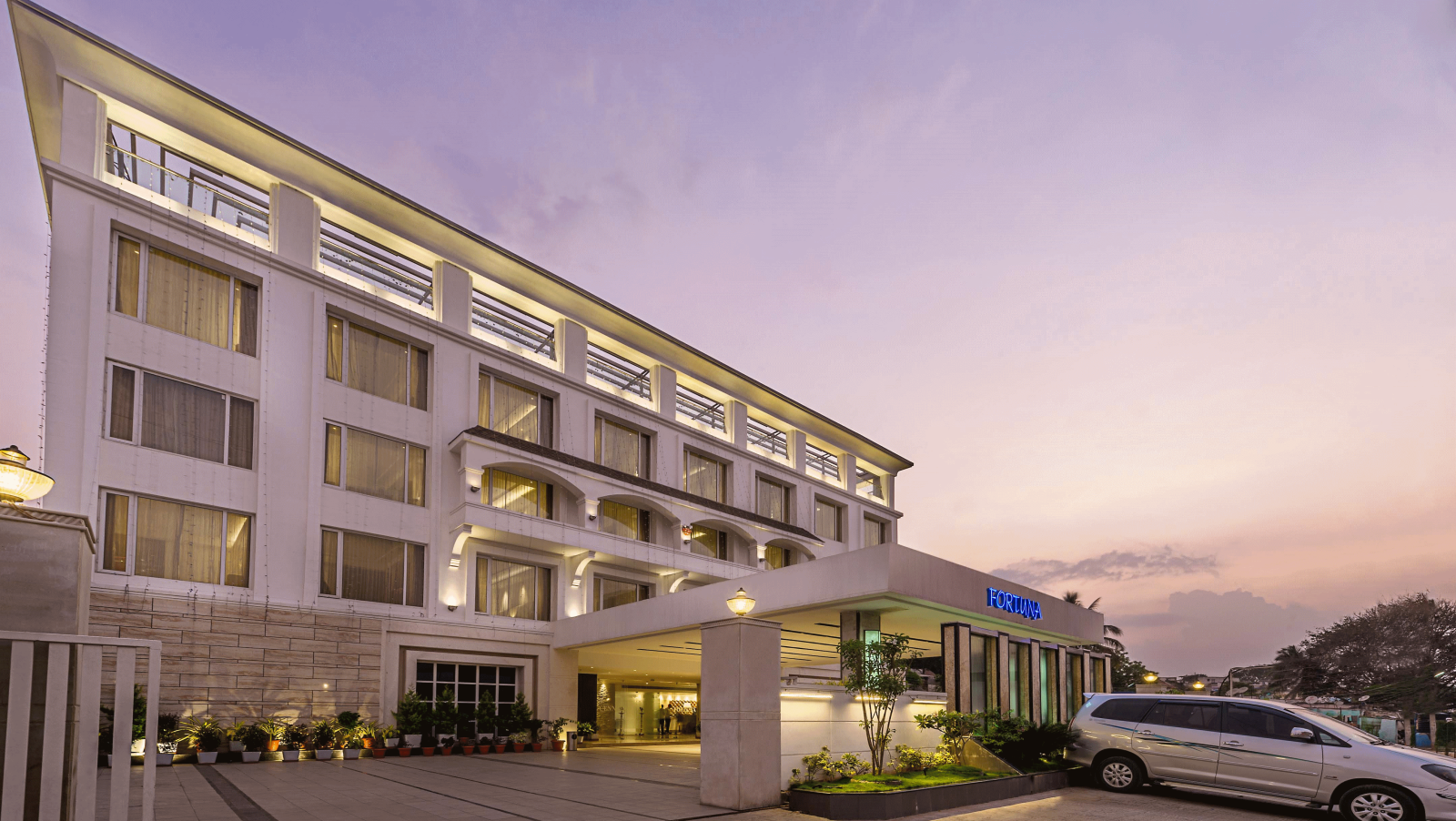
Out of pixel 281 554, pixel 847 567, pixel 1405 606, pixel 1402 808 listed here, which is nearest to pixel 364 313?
pixel 281 554

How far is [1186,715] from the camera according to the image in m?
14.5

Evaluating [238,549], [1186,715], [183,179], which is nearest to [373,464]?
[238,549]

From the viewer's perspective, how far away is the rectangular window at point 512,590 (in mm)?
26703

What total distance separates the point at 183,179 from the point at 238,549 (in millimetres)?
8983

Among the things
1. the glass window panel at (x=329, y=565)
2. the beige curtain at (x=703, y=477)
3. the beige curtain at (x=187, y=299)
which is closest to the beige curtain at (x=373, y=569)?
the glass window panel at (x=329, y=565)

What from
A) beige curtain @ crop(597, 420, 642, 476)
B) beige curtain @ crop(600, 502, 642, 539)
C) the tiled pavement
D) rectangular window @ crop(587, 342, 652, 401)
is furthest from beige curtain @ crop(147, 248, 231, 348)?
beige curtain @ crop(600, 502, 642, 539)

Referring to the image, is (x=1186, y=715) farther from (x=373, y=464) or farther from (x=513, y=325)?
(x=513, y=325)

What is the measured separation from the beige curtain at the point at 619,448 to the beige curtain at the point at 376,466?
7555mm

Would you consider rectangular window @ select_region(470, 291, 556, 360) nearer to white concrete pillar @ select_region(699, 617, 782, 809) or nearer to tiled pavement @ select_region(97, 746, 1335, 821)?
tiled pavement @ select_region(97, 746, 1335, 821)

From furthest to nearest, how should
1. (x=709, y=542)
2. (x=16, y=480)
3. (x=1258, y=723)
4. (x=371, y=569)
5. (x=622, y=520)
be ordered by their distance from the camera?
(x=709, y=542), (x=622, y=520), (x=371, y=569), (x=1258, y=723), (x=16, y=480)

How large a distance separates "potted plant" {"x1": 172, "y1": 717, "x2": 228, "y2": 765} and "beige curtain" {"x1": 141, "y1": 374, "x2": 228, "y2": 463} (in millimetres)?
5903

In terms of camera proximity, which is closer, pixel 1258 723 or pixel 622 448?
pixel 1258 723

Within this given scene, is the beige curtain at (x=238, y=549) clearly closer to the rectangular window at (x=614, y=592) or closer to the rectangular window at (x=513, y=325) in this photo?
the rectangular window at (x=513, y=325)

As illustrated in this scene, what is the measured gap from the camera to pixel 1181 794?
1492 cm
